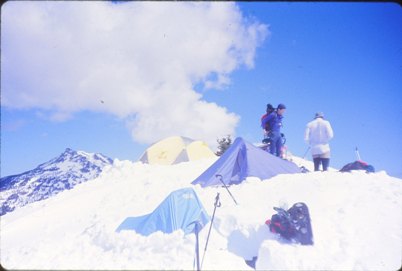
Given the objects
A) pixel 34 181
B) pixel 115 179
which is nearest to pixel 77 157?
pixel 34 181

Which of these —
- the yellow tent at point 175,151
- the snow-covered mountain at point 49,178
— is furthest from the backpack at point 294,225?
the snow-covered mountain at point 49,178

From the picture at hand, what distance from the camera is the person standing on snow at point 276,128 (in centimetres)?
1097

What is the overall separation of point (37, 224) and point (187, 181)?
4.70 m

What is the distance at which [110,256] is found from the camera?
12.8 ft

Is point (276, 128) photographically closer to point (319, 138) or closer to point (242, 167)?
point (319, 138)

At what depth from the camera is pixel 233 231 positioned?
5.68 metres

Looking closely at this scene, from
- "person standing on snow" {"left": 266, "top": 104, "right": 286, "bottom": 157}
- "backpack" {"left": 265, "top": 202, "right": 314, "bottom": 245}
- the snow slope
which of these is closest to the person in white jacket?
"person standing on snow" {"left": 266, "top": 104, "right": 286, "bottom": 157}

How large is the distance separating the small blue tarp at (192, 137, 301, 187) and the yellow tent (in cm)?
830

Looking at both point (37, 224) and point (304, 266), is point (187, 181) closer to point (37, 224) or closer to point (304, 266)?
point (37, 224)

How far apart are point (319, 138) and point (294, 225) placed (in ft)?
17.5

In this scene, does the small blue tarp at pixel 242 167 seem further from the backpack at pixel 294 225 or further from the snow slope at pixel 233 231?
the backpack at pixel 294 225

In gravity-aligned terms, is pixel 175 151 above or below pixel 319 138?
above

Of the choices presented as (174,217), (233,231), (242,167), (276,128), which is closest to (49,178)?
(276,128)

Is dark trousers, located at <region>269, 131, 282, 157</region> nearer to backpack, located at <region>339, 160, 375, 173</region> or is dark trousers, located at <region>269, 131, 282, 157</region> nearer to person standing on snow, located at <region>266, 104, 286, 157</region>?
person standing on snow, located at <region>266, 104, 286, 157</region>
